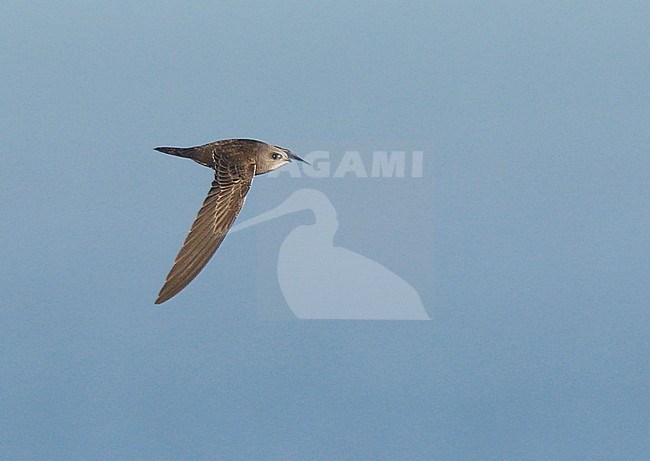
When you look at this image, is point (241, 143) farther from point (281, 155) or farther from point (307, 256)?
point (307, 256)

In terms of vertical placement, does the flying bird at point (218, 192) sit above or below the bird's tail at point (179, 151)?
below

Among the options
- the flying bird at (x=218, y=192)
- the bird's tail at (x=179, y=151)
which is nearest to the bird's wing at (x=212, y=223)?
the flying bird at (x=218, y=192)

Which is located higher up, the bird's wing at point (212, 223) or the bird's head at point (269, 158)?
the bird's head at point (269, 158)

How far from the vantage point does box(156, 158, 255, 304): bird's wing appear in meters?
2.17

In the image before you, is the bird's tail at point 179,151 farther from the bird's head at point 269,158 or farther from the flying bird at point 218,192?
the bird's head at point 269,158

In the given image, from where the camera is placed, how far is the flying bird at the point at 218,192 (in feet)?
7.17

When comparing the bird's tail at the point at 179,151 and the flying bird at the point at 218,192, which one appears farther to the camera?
the bird's tail at the point at 179,151

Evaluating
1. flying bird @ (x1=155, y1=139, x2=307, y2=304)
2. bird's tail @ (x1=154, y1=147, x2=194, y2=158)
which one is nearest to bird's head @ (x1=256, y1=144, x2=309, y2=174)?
flying bird @ (x1=155, y1=139, x2=307, y2=304)

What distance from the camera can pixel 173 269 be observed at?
2.18 metres

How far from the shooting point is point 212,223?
2299 millimetres

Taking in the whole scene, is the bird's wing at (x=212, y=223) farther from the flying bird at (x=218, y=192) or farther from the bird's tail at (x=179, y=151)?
the bird's tail at (x=179, y=151)

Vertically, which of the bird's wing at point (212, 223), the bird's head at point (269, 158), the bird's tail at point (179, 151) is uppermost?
the bird's tail at point (179, 151)

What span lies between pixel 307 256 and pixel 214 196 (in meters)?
0.89

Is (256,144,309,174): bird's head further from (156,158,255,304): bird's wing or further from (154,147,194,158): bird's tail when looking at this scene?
(154,147,194,158): bird's tail
